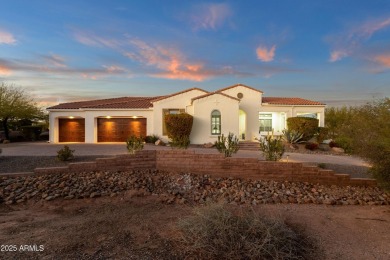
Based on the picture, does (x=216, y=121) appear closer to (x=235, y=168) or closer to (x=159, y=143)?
(x=159, y=143)

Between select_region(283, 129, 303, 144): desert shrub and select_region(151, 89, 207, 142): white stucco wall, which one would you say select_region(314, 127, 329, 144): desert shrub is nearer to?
select_region(283, 129, 303, 144): desert shrub

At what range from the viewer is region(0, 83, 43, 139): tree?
24.9m

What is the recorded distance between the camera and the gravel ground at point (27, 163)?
10.1 m

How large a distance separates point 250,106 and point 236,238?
2038 cm

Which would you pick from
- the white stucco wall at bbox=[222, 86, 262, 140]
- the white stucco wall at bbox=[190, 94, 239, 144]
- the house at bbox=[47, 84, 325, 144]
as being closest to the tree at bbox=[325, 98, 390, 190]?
the white stucco wall at bbox=[190, 94, 239, 144]

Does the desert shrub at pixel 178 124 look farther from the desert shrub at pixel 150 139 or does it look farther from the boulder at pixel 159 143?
the desert shrub at pixel 150 139

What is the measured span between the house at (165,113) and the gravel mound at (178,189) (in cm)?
1154

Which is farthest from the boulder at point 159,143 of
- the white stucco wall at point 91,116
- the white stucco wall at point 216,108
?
the white stucco wall at point 216,108

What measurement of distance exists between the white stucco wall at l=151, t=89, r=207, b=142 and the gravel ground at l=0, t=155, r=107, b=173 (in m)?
10.5

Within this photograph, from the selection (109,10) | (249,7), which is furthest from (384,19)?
(109,10)

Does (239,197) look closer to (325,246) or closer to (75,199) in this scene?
(325,246)

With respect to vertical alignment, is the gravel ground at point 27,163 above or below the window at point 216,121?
below

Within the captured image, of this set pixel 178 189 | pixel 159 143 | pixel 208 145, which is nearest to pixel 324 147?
pixel 208 145

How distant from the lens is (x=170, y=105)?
888 inches
